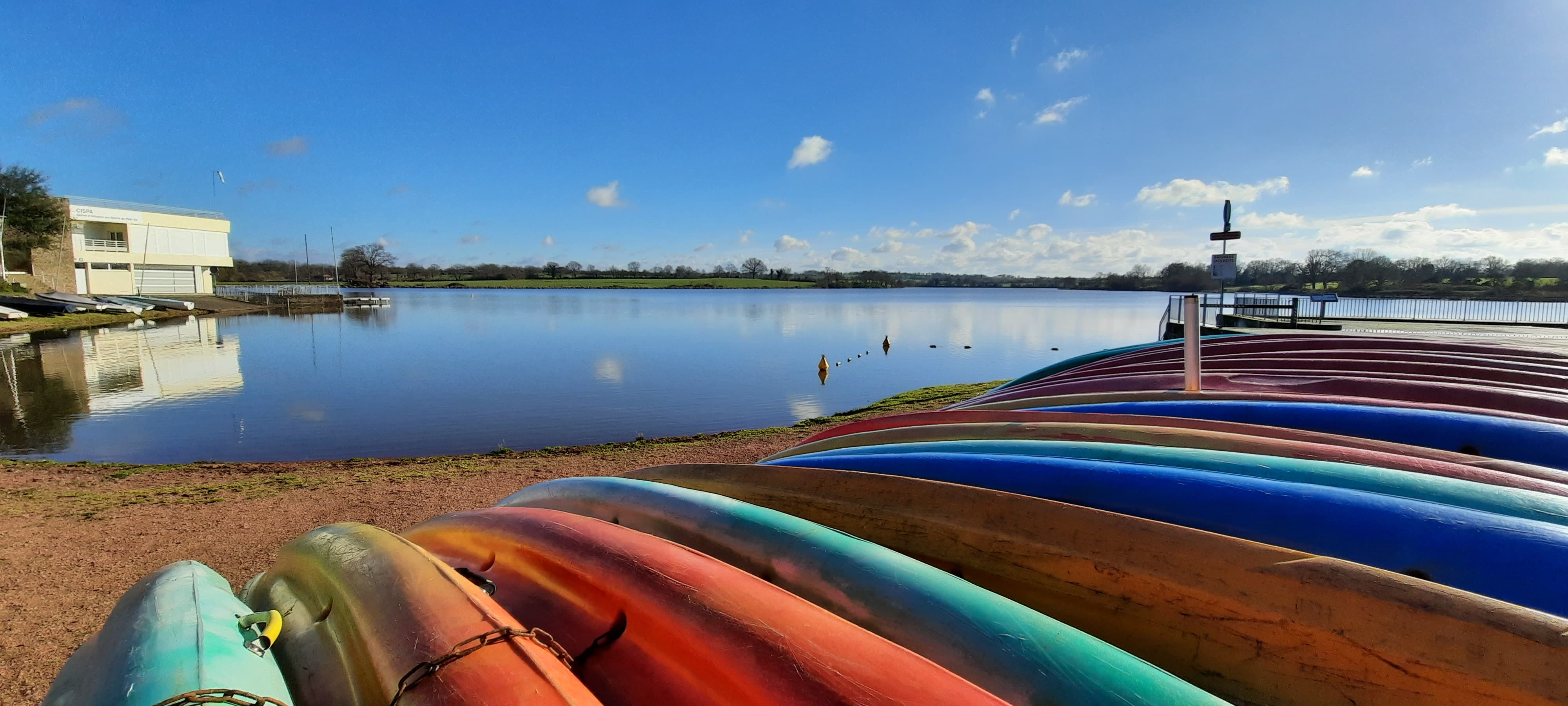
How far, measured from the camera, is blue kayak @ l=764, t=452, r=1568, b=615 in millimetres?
1332

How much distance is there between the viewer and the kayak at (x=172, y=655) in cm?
129

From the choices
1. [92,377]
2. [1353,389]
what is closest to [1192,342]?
[1353,389]

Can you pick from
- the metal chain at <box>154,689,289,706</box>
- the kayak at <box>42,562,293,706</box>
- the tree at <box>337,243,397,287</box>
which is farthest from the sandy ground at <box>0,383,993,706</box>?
the tree at <box>337,243,397,287</box>

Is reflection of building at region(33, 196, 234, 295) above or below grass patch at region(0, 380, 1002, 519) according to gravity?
above

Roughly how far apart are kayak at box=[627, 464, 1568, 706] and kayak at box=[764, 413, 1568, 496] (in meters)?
0.87

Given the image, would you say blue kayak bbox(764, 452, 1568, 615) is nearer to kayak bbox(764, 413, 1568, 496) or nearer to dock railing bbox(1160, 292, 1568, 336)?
kayak bbox(764, 413, 1568, 496)

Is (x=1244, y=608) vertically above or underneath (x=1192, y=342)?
underneath

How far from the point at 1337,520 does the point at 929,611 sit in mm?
1012

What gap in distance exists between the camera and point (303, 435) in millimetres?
13000

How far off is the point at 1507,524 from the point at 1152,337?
125 ft

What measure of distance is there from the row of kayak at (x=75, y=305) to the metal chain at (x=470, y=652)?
4927cm

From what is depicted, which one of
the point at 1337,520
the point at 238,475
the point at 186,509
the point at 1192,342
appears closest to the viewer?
the point at 1337,520

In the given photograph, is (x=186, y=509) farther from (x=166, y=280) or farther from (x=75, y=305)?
(x=166, y=280)

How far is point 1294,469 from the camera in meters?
1.85
